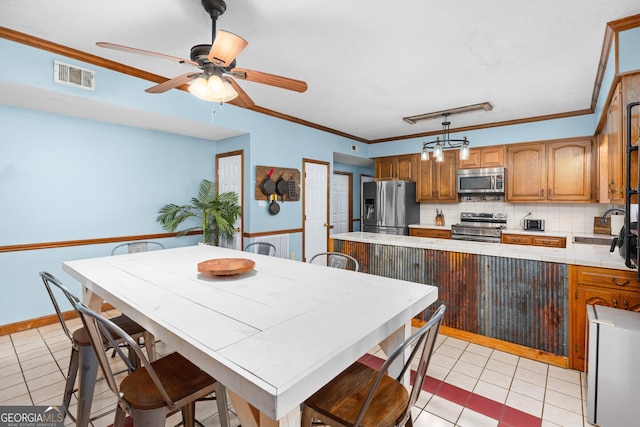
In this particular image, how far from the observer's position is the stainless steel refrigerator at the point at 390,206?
17.7ft

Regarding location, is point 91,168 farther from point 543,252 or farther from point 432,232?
point 432,232

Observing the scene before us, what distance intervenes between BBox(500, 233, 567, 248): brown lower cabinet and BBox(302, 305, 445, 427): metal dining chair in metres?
3.99

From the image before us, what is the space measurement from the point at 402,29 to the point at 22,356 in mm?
4008

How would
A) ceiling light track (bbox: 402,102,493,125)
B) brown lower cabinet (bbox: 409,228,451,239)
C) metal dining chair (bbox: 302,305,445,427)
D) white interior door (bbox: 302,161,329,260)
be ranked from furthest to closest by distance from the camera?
1. brown lower cabinet (bbox: 409,228,451,239)
2. white interior door (bbox: 302,161,329,260)
3. ceiling light track (bbox: 402,102,493,125)
4. metal dining chair (bbox: 302,305,445,427)

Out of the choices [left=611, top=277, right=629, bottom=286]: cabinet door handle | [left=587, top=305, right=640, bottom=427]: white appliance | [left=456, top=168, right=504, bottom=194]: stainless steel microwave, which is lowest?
[left=587, top=305, right=640, bottom=427]: white appliance

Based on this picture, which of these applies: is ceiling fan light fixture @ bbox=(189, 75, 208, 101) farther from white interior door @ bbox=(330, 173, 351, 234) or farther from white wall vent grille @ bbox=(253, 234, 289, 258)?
white interior door @ bbox=(330, 173, 351, 234)

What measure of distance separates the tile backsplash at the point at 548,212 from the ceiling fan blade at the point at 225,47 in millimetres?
4741

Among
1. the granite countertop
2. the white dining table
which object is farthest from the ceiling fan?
the granite countertop

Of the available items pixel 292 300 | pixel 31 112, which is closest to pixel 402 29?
pixel 292 300

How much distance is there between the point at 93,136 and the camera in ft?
11.4

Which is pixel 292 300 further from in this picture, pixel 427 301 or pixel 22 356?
pixel 22 356

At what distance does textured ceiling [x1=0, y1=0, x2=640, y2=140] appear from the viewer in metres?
1.98

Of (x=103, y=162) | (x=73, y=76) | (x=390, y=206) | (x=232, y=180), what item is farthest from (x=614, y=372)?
(x=103, y=162)

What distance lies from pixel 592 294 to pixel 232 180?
406 cm
